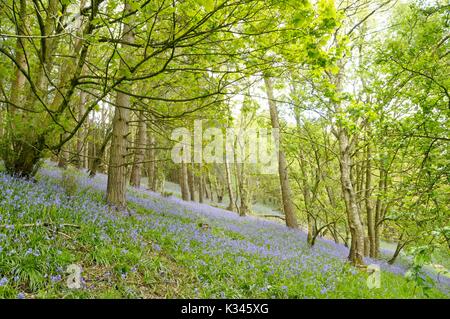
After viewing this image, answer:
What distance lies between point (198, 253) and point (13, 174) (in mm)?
4701

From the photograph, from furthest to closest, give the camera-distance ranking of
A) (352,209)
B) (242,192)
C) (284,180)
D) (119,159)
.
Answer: (242,192), (284,180), (352,209), (119,159)

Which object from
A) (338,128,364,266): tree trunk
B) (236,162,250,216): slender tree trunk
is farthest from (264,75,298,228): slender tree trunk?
(338,128,364,266): tree trunk

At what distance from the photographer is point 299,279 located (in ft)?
20.7

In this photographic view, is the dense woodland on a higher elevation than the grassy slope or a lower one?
higher

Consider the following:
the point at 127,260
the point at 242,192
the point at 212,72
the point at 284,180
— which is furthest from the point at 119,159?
the point at 242,192

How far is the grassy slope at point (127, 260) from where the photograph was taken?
12.8 ft

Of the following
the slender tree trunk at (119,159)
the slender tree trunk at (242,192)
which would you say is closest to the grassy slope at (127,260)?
the slender tree trunk at (119,159)

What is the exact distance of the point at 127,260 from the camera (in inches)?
193

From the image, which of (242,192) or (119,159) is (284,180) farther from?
(119,159)

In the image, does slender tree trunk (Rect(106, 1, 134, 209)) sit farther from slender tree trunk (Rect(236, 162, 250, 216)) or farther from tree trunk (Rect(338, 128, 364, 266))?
slender tree trunk (Rect(236, 162, 250, 216))

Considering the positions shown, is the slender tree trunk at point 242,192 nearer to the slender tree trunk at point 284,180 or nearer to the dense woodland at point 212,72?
the slender tree trunk at point 284,180

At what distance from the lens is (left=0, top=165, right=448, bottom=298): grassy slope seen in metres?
3.89
